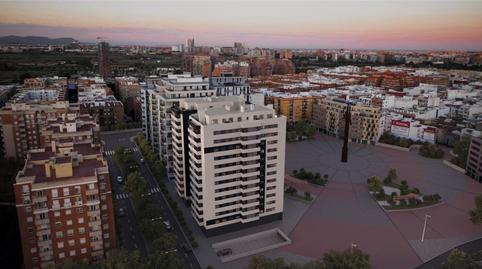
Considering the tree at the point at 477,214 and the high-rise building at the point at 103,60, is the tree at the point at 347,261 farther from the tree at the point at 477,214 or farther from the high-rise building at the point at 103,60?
the high-rise building at the point at 103,60

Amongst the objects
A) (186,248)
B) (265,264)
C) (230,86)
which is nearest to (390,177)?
(265,264)

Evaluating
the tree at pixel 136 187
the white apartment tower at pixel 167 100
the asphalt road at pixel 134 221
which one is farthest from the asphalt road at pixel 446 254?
the white apartment tower at pixel 167 100

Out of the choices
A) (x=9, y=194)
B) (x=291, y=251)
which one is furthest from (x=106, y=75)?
(x=291, y=251)

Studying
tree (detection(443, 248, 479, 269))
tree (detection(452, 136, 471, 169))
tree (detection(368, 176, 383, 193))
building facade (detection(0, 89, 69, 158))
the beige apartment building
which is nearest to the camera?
tree (detection(443, 248, 479, 269))

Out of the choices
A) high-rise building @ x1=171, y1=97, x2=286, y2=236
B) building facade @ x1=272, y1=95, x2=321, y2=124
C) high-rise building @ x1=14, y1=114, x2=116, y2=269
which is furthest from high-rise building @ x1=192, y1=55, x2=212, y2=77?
high-rise building @ x1=14, y1=114, x2=116, y2=269

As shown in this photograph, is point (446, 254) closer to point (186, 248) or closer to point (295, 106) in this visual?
point (186, 248)

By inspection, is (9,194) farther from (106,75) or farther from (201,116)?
(106,75)

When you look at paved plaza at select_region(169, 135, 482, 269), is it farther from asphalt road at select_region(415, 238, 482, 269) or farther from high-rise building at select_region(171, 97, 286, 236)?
high-rise building at select_region(171, 97, 286, 236)
